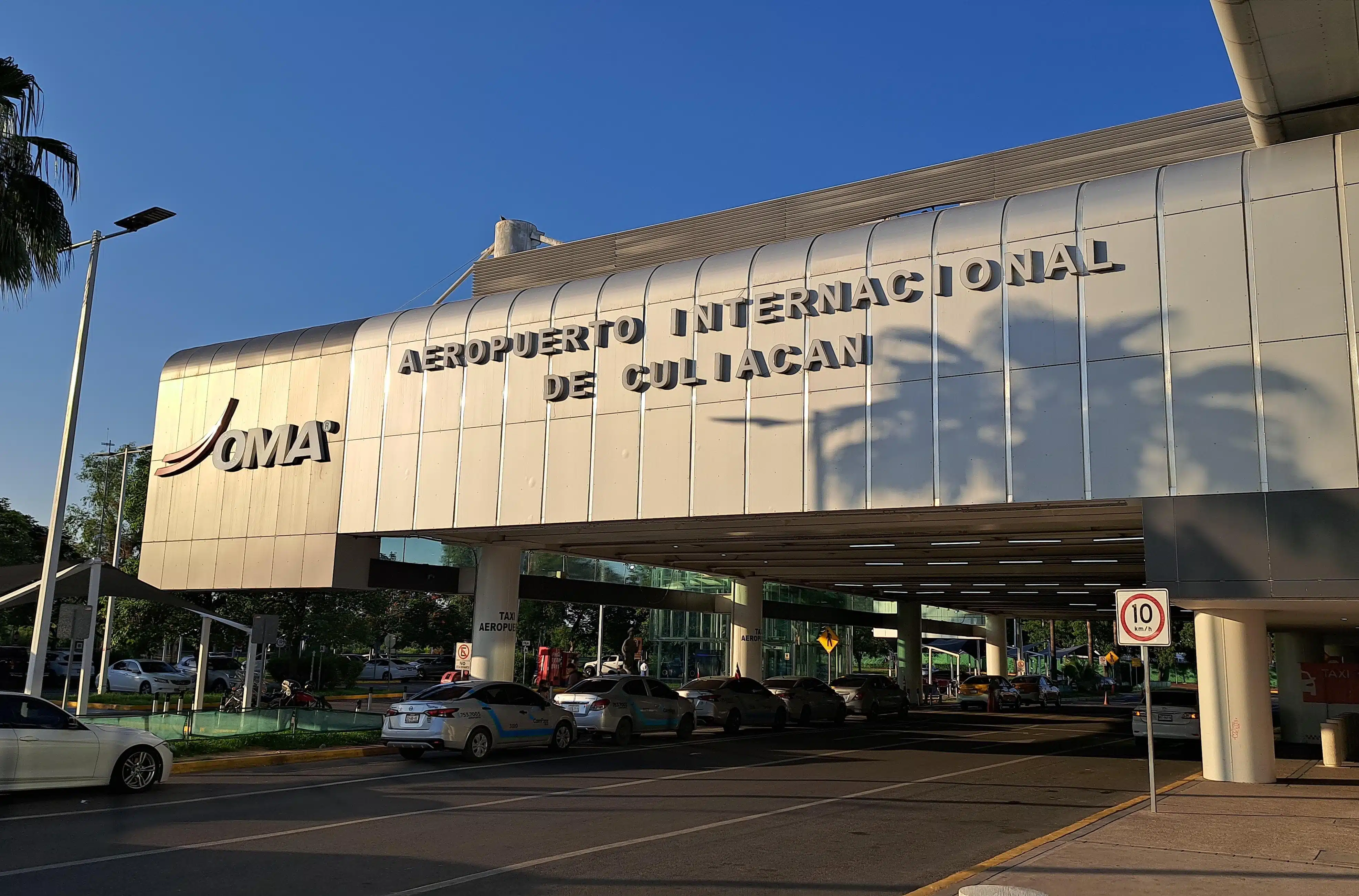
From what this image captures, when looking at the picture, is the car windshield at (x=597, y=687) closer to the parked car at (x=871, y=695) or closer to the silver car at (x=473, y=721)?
the silver car at (x=473, y=721)

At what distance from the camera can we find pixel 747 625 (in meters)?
36.5

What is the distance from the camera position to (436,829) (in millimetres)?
12172

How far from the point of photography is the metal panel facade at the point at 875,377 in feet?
54.4

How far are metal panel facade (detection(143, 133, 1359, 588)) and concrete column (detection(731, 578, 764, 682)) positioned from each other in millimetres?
13416

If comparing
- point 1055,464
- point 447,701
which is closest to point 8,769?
point 447,701

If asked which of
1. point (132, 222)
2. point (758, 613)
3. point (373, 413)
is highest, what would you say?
point (132, 222)

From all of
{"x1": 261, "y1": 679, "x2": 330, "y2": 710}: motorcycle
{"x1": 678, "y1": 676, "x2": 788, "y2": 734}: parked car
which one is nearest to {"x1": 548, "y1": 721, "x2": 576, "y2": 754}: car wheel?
{"x1": 678, "y1": 676, "x2": 788, "y2": 734}: parked car

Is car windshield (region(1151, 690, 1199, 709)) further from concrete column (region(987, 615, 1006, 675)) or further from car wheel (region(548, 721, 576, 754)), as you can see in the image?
concrete column (region(987, 615, 1006, 675))

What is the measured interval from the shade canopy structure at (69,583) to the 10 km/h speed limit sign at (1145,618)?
1896cm

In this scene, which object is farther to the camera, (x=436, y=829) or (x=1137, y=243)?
(x=1137, y=243)

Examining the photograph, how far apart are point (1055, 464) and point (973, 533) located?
19.6 ft

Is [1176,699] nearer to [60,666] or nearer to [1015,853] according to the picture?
[1015,853]

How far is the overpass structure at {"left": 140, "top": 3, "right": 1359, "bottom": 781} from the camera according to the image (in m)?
16.5

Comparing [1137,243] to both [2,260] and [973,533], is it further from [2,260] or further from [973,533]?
[2,260]
